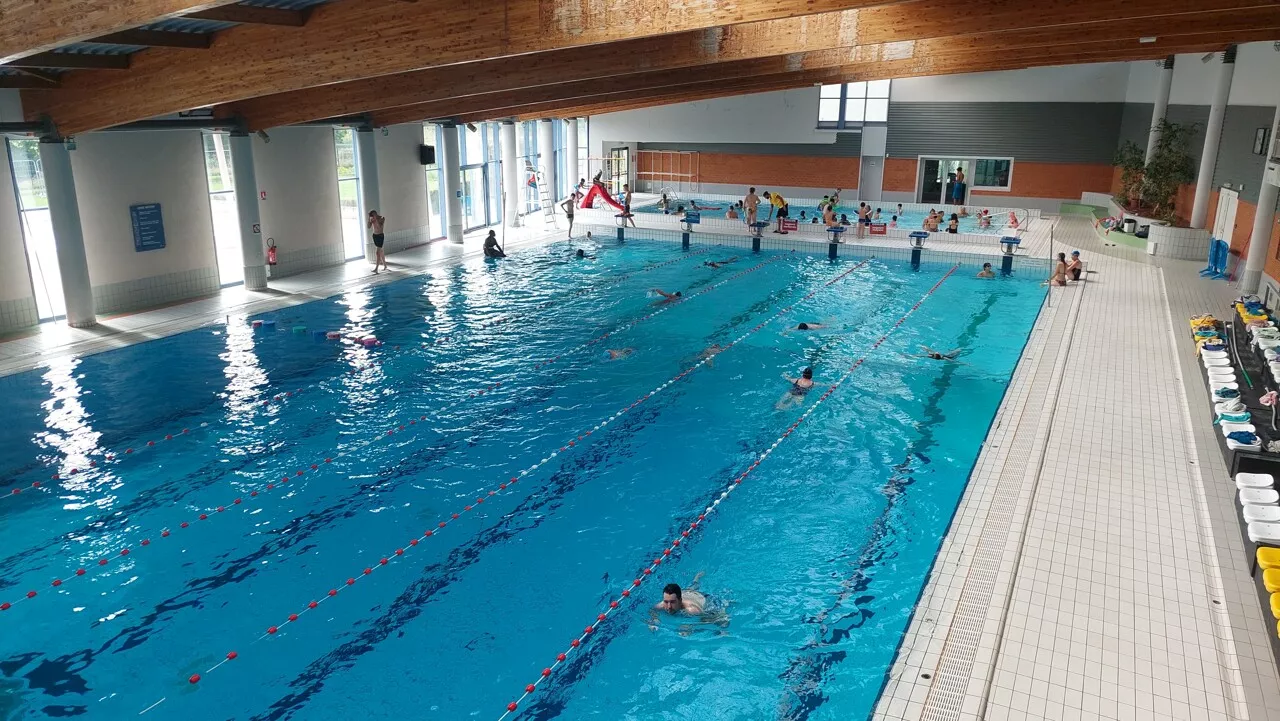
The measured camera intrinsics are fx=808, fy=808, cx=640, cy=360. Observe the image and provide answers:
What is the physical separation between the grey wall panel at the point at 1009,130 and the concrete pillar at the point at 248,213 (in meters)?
21.5

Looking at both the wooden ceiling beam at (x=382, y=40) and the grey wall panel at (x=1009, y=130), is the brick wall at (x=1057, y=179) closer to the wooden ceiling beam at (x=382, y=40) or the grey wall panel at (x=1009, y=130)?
the grey wall panel at (x=1009, y=130)

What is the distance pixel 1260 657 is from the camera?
4.52m

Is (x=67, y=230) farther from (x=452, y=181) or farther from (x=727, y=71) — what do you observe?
(x=727, y=71)

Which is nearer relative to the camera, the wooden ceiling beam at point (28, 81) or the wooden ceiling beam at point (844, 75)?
the wooden ceiling beam at point (28, 81)

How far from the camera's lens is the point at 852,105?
28422mm

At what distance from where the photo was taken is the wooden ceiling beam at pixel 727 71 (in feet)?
50.8

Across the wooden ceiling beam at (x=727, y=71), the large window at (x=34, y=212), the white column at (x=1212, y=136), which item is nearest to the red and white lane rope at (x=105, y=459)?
the large window at (x=34, y=212)

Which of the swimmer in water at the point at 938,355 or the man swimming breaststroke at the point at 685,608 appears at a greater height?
the swimmer in water at the point at 938,355

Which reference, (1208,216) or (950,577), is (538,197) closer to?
(1208,216)

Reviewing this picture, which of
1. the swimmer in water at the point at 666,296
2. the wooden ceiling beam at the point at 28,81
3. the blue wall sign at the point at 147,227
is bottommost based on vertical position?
the swimmer in water at the point at 666,296

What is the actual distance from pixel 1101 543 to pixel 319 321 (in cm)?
1092

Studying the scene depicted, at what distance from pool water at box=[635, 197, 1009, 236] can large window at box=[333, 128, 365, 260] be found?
1004 centimetres

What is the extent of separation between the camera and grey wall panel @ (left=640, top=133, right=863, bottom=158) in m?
28.6

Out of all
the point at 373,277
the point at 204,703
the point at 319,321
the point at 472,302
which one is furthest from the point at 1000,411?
the point at 373,277
